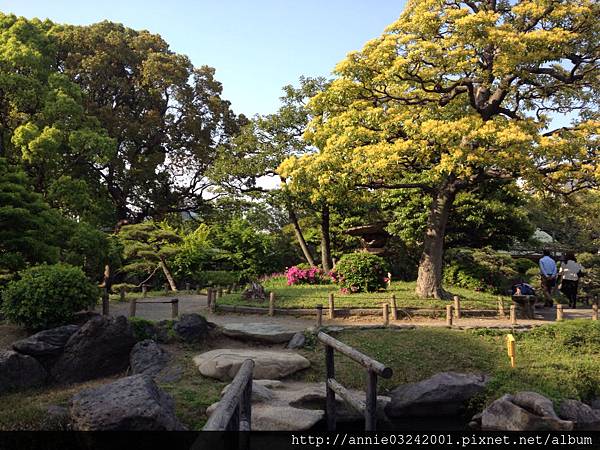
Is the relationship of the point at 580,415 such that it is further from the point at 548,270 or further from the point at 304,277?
the point at 304,277

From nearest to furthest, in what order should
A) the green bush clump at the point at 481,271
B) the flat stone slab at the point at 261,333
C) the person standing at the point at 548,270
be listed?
the flat stone slab at the point at 261,333 → the person standing at the point at 548,270 → the green bush clump at the point at 481,271

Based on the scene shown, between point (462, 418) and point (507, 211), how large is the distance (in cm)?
→ 1242

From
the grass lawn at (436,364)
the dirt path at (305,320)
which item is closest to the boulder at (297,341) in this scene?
the grass lawn at (436,364)

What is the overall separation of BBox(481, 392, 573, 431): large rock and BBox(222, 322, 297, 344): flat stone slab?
16.5 feet

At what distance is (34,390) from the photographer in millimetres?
8992

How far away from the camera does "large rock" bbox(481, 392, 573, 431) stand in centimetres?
759

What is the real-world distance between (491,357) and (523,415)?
2776 millimetres

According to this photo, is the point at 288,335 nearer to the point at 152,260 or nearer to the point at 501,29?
the point at 501,29

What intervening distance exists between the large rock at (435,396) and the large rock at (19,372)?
6.74 meters

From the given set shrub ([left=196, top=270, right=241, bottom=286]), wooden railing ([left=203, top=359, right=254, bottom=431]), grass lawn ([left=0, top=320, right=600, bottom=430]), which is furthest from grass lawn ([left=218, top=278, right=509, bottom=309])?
wooden railing ([left=203, top=359, right=254, bottom=431])

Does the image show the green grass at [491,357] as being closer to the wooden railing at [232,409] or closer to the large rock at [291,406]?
the large rock at [291,406]

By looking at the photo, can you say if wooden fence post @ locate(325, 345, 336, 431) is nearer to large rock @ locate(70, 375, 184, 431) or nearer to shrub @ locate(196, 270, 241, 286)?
large rock @ locate(70, 375, 184, 431)

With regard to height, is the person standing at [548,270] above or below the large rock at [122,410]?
above

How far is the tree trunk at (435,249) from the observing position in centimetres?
1576
